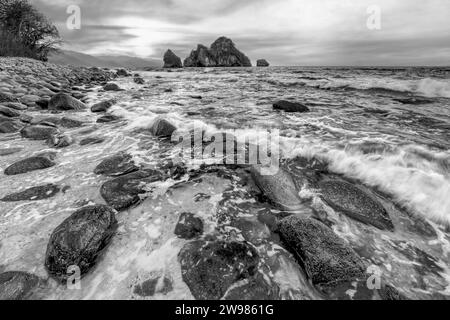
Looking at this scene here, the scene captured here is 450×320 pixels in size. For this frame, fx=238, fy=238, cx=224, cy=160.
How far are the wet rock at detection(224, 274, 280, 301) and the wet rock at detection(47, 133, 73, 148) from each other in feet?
16.6

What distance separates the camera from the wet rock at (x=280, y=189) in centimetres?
330

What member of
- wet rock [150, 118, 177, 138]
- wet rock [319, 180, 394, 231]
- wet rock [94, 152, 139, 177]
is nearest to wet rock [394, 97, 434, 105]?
wet rock [319, 180, 394, 231]

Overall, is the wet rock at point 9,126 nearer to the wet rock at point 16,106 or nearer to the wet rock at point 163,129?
the wet rock at point 16,106

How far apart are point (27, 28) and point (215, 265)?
120 feet

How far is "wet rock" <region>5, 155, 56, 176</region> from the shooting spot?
13.3 ft

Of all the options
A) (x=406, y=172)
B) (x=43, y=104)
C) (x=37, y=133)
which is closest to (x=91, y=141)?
(x=37, y=133)

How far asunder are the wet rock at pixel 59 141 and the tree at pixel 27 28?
922 inches

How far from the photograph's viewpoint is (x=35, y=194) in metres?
3.47

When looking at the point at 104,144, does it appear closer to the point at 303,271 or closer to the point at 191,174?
the point at 191,174

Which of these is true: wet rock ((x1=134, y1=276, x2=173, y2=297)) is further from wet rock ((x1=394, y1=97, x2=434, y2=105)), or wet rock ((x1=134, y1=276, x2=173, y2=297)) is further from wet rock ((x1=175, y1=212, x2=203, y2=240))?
wet rock ((x1=394, y1=97, x2=434, y2=105))

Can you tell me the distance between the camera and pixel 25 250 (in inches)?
99.8

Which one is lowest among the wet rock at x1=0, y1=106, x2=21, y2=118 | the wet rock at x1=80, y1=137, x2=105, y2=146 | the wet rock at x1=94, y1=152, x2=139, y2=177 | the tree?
the wet rock at x1=94, y1=152, x2=139, y2=177

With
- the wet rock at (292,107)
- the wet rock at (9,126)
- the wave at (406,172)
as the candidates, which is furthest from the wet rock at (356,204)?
the wet rock at (9,126)

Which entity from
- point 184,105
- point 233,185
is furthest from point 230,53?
point 233,185
